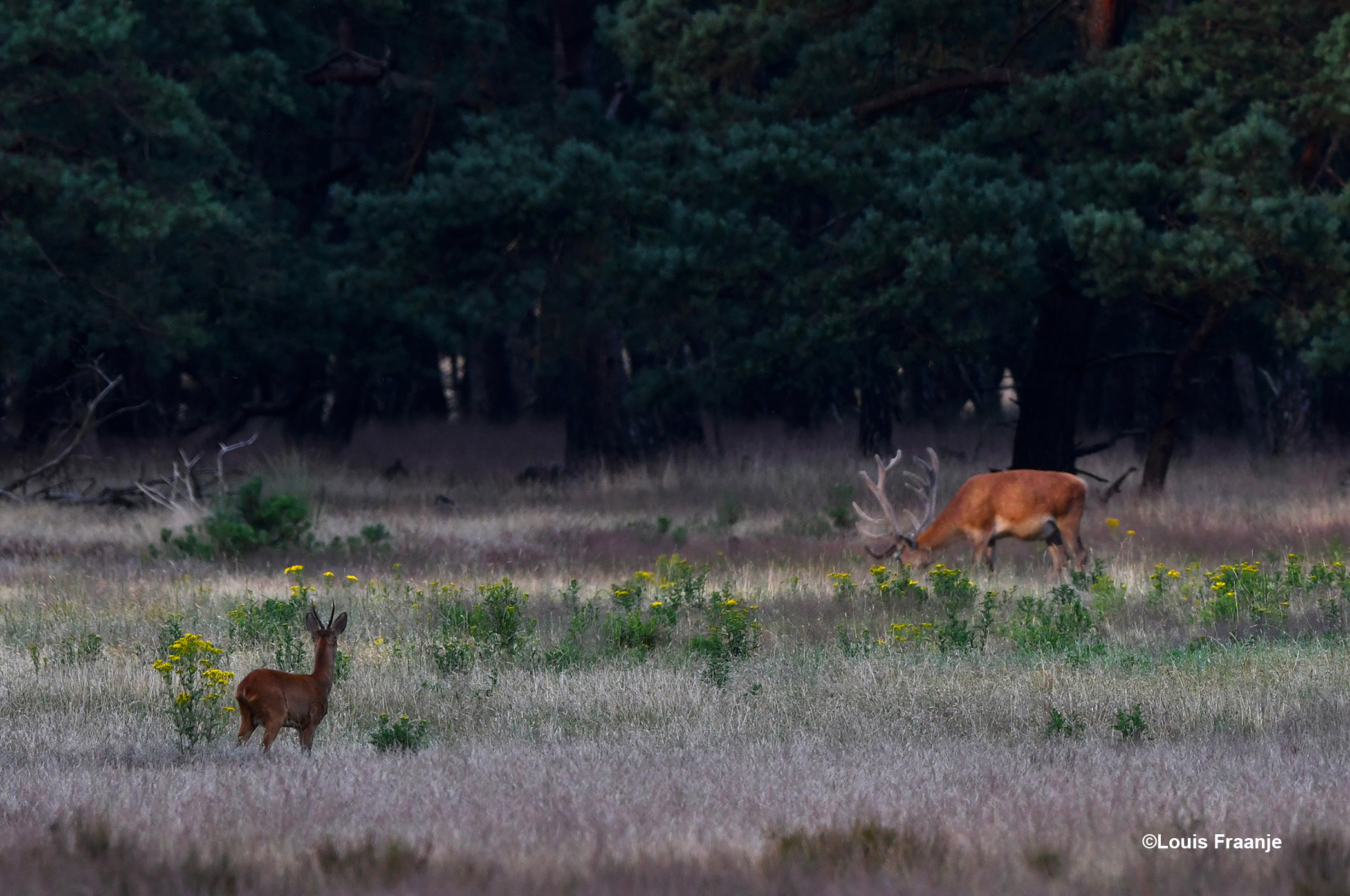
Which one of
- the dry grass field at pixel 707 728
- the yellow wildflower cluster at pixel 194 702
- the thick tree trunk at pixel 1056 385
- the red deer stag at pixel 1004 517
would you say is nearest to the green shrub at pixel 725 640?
the dry grass field at pixel 707 728

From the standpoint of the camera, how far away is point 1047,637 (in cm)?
974

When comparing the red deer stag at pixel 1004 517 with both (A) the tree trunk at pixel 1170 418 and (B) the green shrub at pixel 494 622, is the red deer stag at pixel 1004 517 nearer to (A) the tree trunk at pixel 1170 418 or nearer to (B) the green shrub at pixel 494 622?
(B) the green shrub at pixel 494 622

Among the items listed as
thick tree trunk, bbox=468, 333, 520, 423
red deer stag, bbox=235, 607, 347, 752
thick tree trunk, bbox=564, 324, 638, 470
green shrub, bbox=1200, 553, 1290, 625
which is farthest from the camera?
thick tree trunk, bbox=468, 333, 520, 423

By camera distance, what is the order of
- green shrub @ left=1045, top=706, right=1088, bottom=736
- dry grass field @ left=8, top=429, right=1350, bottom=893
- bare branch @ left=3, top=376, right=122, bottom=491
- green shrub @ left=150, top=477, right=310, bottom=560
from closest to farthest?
dry grass field @ left=8, top=429, right=1350, bottom=893 → green shrub @ left=1045, top=706, right=1088, bottom=736 → green shrub @ left=150, top=477, right=310, bottom=560 → bare branch @ left=3, top=376, right=122, bottom=491

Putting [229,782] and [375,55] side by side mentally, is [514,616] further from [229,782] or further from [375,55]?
[375,55]

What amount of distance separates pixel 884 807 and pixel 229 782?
2399mm

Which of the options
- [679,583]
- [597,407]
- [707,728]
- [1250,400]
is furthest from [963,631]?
[1250,400]

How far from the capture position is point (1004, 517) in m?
14.0

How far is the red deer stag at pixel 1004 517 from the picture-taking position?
45.6ft

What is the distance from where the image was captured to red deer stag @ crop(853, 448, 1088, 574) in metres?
13.9

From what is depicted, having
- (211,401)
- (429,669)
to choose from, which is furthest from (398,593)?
(211,401)

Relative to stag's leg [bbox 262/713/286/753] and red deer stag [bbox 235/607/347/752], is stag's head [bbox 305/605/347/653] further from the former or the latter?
stag's leg [bbox 262/713/286/753]

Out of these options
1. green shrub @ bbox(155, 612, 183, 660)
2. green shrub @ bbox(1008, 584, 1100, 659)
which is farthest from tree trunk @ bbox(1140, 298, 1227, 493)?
green shrub @ bbox(155, 612, 183, 660)

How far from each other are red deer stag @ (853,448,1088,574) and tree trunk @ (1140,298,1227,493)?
19.8 feet
